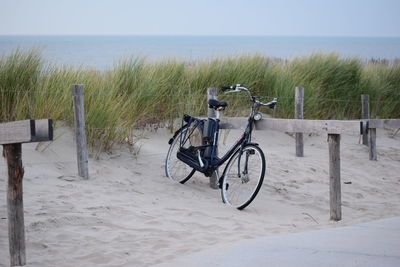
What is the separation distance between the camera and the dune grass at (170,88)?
28.6 ft

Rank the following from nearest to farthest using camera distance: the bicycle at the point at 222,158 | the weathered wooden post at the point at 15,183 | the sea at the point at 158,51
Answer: the weathered wooden post at the point at 15,183, the bicycle at the point at 222,158, the sea at the point at 158,51

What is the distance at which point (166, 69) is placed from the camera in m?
11.3

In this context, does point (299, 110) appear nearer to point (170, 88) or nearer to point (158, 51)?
point (170, 88)

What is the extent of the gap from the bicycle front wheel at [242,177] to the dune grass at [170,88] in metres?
1.89

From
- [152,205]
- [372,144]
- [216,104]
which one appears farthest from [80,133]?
[372,144]

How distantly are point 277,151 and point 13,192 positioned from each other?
651 cm

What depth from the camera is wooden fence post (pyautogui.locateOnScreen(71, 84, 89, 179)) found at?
7.77 metres

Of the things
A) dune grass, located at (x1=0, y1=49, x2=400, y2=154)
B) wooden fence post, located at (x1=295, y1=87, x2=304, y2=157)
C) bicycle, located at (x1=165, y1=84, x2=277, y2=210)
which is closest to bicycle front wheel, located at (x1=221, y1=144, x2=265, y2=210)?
bicycle, located at (x1=165, y1=84, x2=277, y2=210)

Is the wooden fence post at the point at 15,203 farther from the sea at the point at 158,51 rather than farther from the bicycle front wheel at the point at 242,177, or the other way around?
the sea at the point at 158,51

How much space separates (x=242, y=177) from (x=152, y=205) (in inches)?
39.4

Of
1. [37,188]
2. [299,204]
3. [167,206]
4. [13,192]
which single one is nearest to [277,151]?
[299,204]

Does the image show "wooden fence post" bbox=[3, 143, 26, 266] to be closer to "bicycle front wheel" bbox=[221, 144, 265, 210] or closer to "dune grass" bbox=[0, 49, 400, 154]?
"bicycle front wheel" bbox=[221, 144, 265, 210]

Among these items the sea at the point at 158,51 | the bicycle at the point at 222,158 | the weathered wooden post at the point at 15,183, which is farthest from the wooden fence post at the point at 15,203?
the sea at the point at 158,51

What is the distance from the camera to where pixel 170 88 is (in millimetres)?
11008
